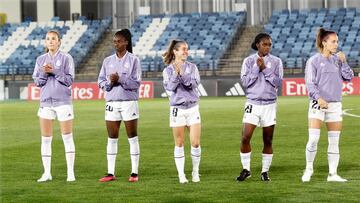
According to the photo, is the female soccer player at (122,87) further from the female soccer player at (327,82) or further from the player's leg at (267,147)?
the female soccer player at (327,82)

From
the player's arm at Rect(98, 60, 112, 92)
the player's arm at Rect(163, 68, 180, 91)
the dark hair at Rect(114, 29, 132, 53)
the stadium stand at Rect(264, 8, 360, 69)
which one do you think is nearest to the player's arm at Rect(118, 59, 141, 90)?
the player's arm at Rect(98, 60, 112, 92)

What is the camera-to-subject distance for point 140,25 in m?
54.2

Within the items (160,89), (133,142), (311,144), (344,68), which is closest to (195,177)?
(133,142)

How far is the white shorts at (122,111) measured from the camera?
38.2ft

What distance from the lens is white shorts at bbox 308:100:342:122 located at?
11.2m

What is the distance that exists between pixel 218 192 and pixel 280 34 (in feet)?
132

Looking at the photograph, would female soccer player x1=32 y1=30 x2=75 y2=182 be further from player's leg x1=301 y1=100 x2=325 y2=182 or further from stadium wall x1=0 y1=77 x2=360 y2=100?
stadium wall x1=0 y1=77 x2=360 y2=100

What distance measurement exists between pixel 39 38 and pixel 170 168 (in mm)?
43183

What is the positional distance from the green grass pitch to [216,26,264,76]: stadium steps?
20.7 meters

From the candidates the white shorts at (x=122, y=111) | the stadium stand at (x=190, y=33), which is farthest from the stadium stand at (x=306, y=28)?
the white shorts at (x=122, y=111)

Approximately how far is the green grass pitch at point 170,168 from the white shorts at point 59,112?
3.09 feet

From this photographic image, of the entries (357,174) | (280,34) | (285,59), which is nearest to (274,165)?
(357,174)

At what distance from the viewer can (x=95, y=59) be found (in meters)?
52.1

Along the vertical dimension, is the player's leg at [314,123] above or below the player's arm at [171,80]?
below
